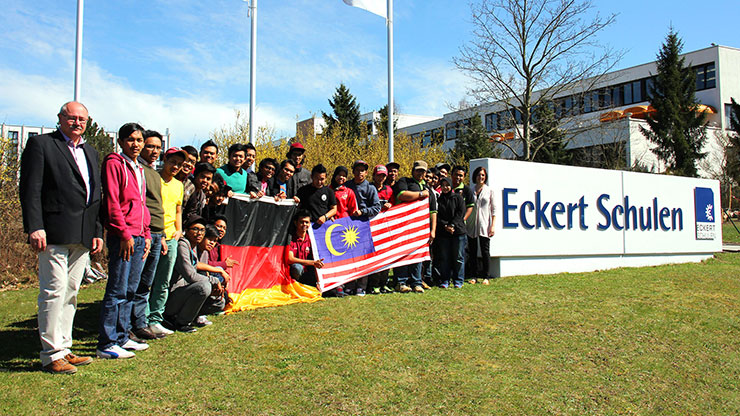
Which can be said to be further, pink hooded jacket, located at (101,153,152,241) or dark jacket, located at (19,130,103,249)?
pink hooded jacket, located at (101,153,152,241)

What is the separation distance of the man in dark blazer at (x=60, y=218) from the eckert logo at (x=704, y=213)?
14.8 m

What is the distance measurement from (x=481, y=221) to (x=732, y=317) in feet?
12.7

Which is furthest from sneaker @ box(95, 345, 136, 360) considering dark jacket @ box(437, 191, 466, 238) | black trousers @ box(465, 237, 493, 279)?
black trousers @ box(465, 237, 493, 279)

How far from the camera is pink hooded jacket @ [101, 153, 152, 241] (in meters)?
4.45

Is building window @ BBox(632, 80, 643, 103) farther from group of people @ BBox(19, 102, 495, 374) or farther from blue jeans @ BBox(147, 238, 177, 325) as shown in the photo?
blue jeans @ BBox(147, 238, 177, 325)

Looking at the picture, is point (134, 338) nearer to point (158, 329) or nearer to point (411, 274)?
point (158, 329)

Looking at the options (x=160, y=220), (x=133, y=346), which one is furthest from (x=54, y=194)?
(x=133, y=346)

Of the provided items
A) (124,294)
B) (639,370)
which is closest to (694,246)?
(639,370)

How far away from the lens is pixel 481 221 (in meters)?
9.23

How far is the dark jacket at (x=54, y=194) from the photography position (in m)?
3.95

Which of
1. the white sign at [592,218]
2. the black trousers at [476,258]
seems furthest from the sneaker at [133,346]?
the white sign at [592,218]

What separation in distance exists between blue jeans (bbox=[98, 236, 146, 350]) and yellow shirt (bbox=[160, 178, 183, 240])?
606 mm

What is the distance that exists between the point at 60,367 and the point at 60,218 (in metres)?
1.17

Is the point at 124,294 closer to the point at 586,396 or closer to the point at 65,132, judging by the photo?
the point at 65,132
